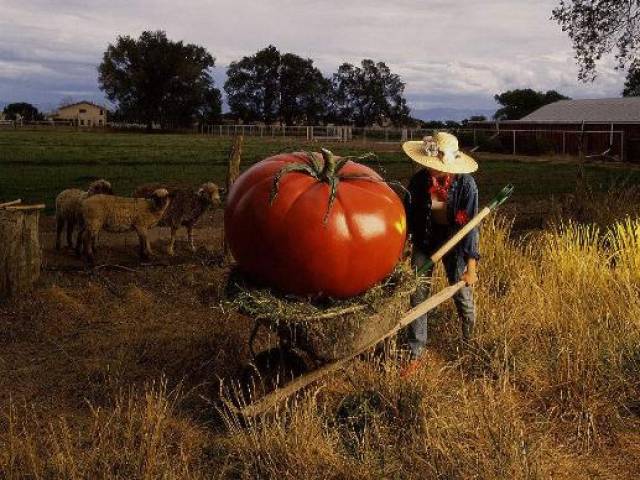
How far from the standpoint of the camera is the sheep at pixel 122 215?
984 centimetres

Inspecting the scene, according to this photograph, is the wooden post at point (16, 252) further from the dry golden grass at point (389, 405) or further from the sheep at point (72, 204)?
the sheep at point (72, 204)

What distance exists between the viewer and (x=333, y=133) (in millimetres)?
69312

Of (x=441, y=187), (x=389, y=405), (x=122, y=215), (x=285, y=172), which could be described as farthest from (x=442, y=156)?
(x=122, y=215)

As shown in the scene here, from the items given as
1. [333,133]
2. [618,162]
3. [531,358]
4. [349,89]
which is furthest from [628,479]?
[349,89]

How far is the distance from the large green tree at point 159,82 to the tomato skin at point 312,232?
87.1m

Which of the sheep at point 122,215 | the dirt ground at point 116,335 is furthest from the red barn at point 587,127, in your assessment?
the dirt ground at point 116,335

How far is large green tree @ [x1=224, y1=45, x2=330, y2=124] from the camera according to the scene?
103062 mm

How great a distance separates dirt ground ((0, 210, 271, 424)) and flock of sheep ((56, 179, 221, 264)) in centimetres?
53

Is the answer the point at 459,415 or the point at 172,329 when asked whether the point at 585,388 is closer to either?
the point at 459,415

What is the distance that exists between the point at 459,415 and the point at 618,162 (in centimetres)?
3455

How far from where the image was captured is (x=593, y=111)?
46500 millimetres

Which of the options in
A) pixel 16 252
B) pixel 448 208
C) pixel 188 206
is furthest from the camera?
pixel 188 206

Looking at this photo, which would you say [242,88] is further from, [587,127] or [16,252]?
[16,252]

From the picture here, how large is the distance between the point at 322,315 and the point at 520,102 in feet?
290
